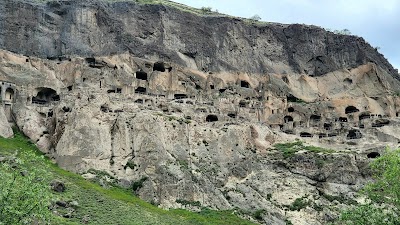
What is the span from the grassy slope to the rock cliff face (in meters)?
2.92

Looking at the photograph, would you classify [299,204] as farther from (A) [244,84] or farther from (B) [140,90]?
(A) [244,84]

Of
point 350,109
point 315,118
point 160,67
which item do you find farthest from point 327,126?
point 160,67

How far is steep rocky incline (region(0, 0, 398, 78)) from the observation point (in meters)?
90.4

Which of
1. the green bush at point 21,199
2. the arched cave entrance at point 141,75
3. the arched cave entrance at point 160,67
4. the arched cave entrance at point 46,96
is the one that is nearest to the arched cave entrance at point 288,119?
the arched cave entrance at point 160,67

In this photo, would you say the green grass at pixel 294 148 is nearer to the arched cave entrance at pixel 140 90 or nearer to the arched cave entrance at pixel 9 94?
the arched cave entrance at pixel 140 90

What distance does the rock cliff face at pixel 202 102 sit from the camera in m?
69.3

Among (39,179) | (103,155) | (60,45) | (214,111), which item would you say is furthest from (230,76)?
Answer: (39,179)

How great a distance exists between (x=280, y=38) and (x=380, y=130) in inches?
1246

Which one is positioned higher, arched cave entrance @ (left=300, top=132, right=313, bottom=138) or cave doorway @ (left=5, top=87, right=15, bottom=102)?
cave doorway @ (left=5, top=87, right=15, bottom=102)

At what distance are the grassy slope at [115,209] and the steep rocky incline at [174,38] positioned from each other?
28.7 m

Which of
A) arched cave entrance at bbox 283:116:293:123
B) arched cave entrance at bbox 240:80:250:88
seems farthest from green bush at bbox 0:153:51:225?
arched cave entrance at bbox 240:80:250:88

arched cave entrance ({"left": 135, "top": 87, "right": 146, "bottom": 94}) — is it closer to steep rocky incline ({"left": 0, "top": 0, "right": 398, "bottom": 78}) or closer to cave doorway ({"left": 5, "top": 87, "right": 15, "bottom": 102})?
steep rocky incline ({"left": 0, "top": 0, "right": 398, "bottom": 78})

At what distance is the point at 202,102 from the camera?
87.3 m

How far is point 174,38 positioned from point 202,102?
58.2 ft
